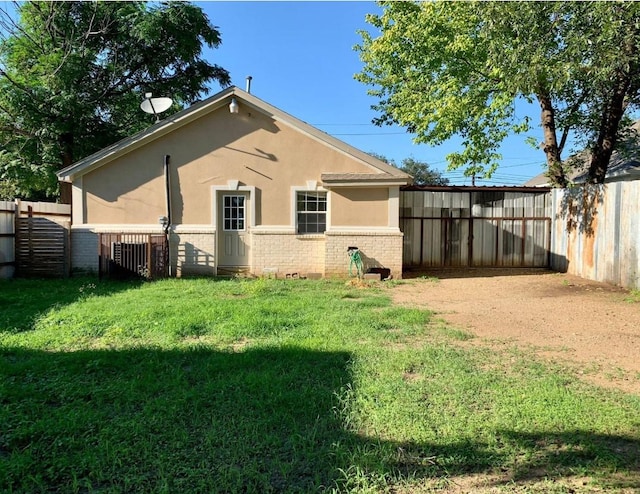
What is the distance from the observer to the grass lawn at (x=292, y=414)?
2.48m

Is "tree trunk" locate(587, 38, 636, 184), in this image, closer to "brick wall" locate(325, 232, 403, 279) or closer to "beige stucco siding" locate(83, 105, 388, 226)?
"brick wall" locate(325, 232, 403, 279)

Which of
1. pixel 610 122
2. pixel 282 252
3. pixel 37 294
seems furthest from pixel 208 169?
pixel 610 122

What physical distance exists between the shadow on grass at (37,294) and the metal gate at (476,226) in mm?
8066

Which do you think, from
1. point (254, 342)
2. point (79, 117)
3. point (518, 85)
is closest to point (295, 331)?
point (254, 342)

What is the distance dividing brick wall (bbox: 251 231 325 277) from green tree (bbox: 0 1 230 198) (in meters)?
10.0

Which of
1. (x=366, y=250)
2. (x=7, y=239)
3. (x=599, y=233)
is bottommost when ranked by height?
(x=366, y=250)

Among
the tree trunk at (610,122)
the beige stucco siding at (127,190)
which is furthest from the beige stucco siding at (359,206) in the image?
the tree trunk at (610,122)

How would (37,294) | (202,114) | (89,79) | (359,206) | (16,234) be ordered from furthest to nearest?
(89,79) < (202,114) < (359,206) < (16,234) < (37,294)

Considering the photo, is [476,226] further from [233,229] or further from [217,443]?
[217,443]

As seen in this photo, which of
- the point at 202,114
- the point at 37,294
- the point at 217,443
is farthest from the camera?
the point at 202,114

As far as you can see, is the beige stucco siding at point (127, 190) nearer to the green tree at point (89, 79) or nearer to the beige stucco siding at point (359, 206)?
the beige stucco siding at point (359, 206)

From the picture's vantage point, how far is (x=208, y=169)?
11.2 meters

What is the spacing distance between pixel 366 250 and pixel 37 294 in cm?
736

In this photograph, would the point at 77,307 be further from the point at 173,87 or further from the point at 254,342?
the point at 173,87
